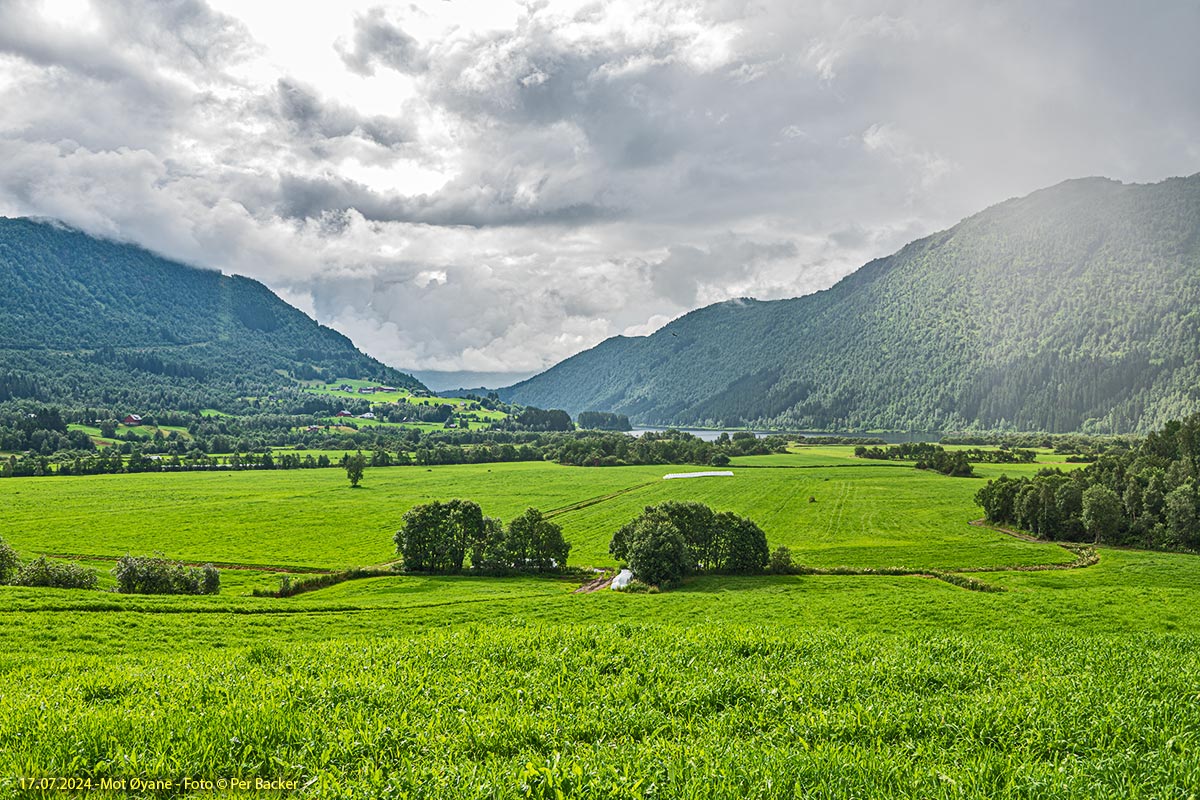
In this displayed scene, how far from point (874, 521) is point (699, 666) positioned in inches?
4329

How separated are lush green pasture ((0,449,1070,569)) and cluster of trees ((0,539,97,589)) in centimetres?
2741

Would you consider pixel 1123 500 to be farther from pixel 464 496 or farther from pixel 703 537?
pixel 464 496

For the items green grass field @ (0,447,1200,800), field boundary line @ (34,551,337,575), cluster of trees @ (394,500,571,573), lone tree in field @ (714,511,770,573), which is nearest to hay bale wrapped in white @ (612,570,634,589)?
cluster of trees @ (394,500,571,573)

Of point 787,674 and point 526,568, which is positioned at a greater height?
point 787,674

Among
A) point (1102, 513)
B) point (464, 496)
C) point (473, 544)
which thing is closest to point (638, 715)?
point (473, 544)

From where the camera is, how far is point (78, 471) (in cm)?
17212

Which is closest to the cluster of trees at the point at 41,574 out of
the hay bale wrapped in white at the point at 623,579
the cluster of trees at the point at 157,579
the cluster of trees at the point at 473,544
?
the cluster of trees at the point at 157,579

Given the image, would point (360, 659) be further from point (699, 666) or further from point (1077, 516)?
point (1077, 516)

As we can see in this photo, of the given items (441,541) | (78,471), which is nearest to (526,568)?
(441,541)

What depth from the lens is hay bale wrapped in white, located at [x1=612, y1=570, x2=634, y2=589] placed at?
64375 millimetres

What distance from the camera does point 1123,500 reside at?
304ft

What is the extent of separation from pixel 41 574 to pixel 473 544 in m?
40.6

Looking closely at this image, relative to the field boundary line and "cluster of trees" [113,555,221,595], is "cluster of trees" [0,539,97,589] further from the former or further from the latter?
the field boundary line

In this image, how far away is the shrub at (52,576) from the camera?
164ft
